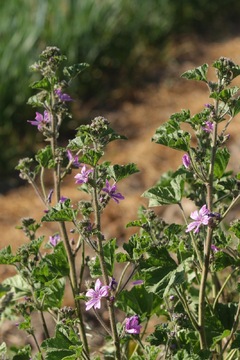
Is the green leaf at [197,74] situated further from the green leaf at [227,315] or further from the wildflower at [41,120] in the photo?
the green leaf at [227,315]

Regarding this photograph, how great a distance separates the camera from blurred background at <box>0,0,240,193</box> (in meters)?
5.24

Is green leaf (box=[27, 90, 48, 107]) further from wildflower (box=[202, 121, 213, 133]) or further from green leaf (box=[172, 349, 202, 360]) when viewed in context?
green leaf (box=[172, 349, 202, 360])

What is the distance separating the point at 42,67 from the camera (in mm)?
1992

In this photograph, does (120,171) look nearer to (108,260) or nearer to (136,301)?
(108,260)

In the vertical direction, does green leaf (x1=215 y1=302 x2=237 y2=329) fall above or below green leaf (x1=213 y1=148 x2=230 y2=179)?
below

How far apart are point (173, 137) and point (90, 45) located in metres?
4.30

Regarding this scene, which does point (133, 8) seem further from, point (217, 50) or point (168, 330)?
point (168, 330)

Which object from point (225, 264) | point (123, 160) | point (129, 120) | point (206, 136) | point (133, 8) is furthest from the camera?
point (133, 8)

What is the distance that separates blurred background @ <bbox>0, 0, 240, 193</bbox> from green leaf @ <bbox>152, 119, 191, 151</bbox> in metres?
3.25

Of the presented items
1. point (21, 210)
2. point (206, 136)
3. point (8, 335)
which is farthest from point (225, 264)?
point (21, 210)

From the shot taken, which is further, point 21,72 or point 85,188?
point 21,72

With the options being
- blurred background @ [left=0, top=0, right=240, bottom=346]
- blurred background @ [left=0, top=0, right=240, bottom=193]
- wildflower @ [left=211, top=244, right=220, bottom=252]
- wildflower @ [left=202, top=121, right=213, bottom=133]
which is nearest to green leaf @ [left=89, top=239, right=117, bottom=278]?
wildflower @ [left=211, top=244, right=220, bottom=252]

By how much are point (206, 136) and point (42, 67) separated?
0.45m

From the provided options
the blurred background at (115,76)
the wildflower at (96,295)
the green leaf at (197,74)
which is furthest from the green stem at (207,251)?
the blurred background at (115,76)
